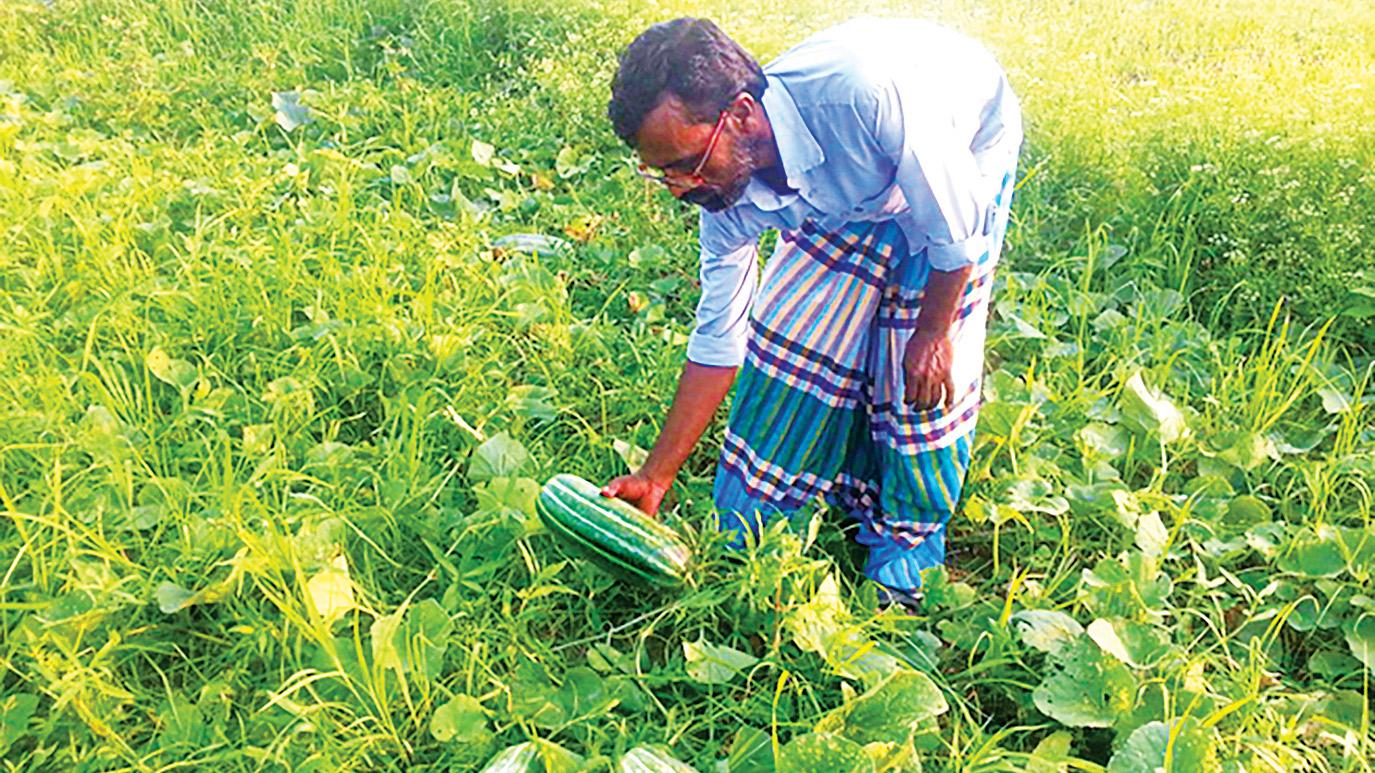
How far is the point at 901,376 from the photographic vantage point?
2502mm

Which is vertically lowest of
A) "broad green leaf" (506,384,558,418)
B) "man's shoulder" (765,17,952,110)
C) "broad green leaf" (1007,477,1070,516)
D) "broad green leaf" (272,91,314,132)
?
"broad green leaf" (506,384,558,418)

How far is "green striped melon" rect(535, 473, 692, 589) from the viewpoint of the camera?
93.3 inches

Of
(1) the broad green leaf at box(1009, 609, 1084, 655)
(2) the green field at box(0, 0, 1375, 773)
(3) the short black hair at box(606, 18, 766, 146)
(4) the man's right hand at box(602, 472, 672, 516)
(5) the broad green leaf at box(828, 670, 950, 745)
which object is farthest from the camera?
(4) the man's right hand at box(602, 472, 672, 516)

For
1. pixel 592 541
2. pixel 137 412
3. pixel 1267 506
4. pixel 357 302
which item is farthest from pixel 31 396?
pixel 1267 506

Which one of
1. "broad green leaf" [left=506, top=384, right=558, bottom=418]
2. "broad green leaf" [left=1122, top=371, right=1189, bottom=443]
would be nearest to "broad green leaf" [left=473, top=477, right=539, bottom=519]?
"broad green leaf" [left=506, top=384, right=558, bottom=418]

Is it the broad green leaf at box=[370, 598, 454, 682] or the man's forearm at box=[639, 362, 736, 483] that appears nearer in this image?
the broad green leaf at box=[370, 598, 454, 682]

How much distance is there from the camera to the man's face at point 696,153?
1.98m

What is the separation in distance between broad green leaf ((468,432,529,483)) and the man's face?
35.9 inches

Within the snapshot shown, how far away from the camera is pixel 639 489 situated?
252cm

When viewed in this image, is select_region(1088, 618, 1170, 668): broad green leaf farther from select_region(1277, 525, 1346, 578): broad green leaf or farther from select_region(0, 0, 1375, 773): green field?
select_region(1277, 525, 1346, 578): broad green leaf

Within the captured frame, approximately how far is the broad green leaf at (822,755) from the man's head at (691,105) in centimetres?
98

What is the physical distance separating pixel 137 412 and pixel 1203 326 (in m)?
3.05

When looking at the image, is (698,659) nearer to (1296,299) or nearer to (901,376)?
(901,376)

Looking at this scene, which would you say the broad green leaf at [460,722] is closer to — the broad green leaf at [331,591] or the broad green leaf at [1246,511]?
the broad green leaf at [331,591]
